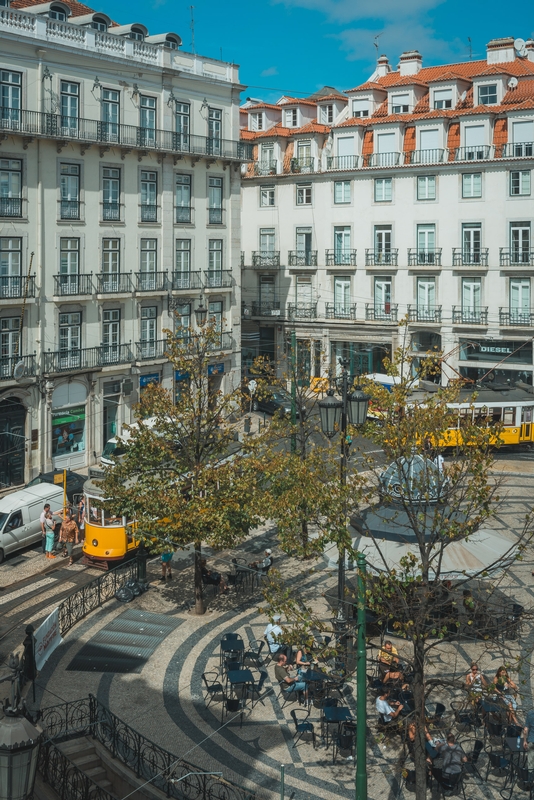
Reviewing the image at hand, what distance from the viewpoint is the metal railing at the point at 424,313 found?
50.1m

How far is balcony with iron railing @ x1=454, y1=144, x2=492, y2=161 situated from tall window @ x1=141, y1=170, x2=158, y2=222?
676 inches

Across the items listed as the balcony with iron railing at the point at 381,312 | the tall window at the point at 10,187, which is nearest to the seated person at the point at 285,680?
the tall window at the point at 10,187

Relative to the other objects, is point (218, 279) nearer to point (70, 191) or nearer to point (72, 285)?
point (72, 285)

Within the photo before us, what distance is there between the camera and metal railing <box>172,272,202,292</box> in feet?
137

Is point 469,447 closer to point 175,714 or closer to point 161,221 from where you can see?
point 175,714

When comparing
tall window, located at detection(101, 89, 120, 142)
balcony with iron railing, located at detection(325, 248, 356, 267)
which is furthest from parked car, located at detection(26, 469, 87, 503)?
balcony with iron railing, located at detection(325, 248, 356, 267)

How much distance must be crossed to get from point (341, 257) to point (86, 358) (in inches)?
804

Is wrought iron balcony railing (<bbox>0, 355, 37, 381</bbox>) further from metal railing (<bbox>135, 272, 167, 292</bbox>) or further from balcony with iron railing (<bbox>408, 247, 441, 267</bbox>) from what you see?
balcony with iron railing (<bbox>408, 247, 441, 267</bbox>)

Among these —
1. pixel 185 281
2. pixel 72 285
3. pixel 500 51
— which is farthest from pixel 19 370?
pixel 500 51

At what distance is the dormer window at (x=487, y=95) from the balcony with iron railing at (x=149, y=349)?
22.3 meters

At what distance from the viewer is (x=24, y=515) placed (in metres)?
28.2

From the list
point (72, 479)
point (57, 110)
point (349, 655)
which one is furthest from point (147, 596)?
point (57, 110)

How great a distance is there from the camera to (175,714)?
17.8 m

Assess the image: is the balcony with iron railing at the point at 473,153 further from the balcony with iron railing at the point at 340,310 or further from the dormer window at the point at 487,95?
the balcony with iron railing at the point at 340,310
